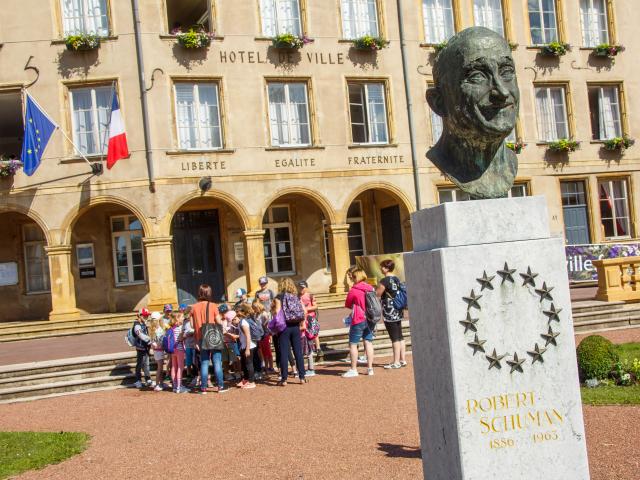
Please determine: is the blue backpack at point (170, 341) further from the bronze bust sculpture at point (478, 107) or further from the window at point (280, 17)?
the window at point (280, 17)

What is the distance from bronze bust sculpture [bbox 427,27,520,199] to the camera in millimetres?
4797

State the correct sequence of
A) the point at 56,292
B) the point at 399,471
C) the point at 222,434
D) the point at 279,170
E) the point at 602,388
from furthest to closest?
the point at 279,170 < the point at 56,292 < the point at 602,388 < the point at 222,434 < the point at 399,471

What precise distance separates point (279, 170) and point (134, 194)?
14.2 feet

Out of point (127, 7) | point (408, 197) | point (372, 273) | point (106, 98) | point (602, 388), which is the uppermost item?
point (127, 7)

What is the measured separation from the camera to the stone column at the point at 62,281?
2039 centimetres

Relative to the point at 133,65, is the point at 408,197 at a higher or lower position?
lower

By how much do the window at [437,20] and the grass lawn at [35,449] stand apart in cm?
1877

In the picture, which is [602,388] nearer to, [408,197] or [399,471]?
[399,471]

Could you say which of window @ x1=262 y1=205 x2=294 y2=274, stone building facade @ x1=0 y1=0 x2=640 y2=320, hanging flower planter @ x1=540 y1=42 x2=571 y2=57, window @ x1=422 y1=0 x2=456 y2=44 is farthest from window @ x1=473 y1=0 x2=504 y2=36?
window @ x1=262 y1=205 x2=294 y2=274

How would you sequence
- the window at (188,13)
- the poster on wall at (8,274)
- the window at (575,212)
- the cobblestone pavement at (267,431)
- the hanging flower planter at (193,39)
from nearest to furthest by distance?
the cobblestone pavement at (267,431) → the hanging flower planter at (193,39) → the poster on wall at (8,274) → the window at (188,13) → the window at (575,212)

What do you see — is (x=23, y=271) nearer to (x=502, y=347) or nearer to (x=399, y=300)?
(x=399, y=300)

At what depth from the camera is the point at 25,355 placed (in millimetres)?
15719

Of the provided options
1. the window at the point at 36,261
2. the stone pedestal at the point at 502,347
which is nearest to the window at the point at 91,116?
the window at the point at 36,261

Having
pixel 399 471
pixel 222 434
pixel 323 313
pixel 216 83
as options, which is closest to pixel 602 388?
pixel 399 471
